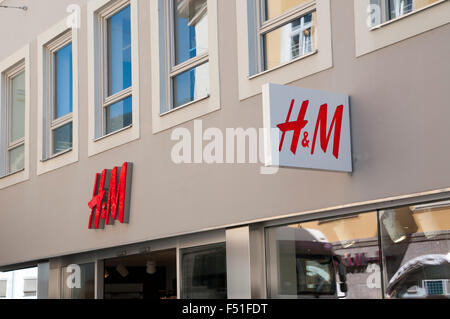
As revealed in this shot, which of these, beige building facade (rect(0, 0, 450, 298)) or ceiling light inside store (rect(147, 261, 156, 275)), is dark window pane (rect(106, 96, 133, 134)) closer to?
beige building facade (rect(0, 0, 450, 298))

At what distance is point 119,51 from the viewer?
10586 mm

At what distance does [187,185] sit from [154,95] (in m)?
1.37

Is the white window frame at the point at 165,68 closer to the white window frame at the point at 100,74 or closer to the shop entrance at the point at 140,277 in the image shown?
the white window frame at the point at 100,74

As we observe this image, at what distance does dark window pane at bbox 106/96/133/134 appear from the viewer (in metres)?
10.1

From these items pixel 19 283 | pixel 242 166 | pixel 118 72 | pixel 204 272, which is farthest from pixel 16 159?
pixel 242 166

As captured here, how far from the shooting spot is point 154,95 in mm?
9312

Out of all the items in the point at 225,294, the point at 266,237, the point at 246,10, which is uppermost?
Answer: the point at 246,10

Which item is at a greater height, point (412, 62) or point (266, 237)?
point (412, 62)

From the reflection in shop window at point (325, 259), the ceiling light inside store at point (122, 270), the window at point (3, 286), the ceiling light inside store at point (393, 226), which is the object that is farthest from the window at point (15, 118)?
the ceiling light inside store at point (393, 226)

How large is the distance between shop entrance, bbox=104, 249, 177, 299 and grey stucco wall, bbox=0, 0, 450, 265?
0.70 metres

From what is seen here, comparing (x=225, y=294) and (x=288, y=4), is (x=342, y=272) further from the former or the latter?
(x=288, y=4)

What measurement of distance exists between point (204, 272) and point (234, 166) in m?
1.54

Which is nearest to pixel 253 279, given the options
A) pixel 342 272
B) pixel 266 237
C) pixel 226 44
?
pixel 266 237

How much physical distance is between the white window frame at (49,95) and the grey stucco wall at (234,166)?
0.18 meters
